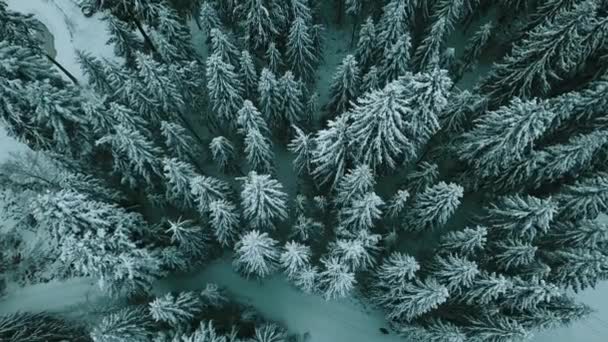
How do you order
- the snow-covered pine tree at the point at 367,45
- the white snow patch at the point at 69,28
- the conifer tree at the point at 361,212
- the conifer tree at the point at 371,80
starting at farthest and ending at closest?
the white snow patch at the point at 69,28, the snow-covered pine tree at the point at 367,45, the conifer tree at the point at 371,80, the conifer tree at the point at 361,212

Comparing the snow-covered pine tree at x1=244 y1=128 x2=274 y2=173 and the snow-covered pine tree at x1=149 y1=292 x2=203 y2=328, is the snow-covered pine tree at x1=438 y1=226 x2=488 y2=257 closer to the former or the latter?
the snow-covered pine tree at x1=244 y1=128 x2=274 y2=173

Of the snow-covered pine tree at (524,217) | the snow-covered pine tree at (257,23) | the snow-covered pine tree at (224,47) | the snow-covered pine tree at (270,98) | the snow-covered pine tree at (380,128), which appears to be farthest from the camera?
the snow-covered pine tree at (257,23)

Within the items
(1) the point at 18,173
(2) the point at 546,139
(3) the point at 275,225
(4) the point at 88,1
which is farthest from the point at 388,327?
(4) the point at 88,1

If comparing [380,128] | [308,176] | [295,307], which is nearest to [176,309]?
[295,307]

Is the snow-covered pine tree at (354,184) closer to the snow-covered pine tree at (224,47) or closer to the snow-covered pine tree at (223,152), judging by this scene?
→ the snow-covered pine tree at (223,152)

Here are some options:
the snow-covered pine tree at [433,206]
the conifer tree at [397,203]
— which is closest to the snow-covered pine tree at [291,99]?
the conifer tree at [397,203]

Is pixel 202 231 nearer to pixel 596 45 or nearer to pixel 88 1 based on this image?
pixel 88 1
